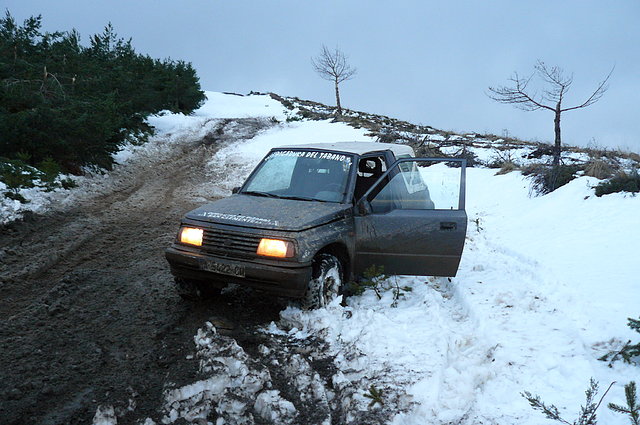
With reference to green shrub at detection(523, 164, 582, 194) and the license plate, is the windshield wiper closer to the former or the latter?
the license plate

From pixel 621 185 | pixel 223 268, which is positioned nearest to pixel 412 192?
pixel 223 268

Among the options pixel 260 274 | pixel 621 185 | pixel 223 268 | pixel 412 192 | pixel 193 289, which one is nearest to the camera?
pixel 260 274

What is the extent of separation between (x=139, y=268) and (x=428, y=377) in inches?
165

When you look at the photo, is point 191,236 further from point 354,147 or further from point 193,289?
point 354,147

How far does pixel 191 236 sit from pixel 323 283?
1.43 m

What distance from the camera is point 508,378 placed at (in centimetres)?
371

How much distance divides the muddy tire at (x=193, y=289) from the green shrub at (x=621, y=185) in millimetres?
7431

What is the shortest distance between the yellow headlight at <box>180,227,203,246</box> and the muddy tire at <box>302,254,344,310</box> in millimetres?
1194

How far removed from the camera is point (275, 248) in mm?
4324

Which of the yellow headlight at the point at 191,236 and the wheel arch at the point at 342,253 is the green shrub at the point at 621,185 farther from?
the yellow headlight at the point at 191,236

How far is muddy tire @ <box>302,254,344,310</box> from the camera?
454 centimetres

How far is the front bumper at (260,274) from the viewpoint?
4.25 m

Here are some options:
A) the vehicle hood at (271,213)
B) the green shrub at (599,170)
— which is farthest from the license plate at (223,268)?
the green shrub at (599,170)

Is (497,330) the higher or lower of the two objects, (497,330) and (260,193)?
the lower
